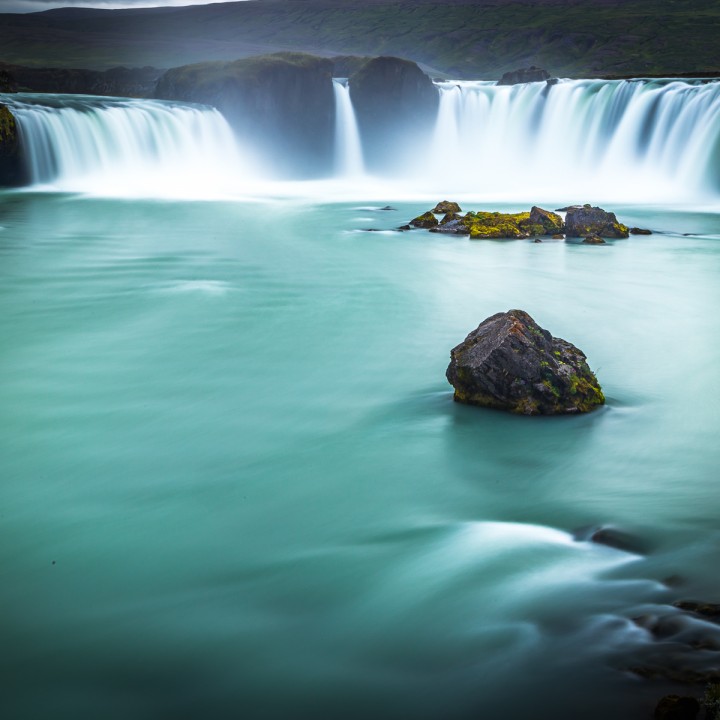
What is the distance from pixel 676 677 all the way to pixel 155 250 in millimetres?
16742

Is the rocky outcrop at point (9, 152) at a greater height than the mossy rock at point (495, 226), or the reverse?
the rocky outcrop at point (9, 152)

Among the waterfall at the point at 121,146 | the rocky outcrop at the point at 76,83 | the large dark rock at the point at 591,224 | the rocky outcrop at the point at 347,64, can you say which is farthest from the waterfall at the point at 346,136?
the large dark rock at the point at 591,224

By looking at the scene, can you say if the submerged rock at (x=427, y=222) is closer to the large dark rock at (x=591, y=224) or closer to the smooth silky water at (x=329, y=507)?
the large dark rock at (x=591, y=224)

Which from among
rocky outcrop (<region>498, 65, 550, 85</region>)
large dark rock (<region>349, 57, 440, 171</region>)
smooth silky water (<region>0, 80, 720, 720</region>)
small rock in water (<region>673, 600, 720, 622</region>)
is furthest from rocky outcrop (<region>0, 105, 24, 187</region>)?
rocky outcrop (<region>498, 65, 550, 85</region>)

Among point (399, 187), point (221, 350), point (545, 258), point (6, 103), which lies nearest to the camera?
point (221, 350)

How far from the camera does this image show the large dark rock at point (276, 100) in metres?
38.4

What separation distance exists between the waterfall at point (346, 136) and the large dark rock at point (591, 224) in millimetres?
20442

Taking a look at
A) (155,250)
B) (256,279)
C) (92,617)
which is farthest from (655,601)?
(155,250)

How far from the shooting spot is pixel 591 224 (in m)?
21.0

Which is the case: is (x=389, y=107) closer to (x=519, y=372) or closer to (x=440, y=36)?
(x=519, y=372)

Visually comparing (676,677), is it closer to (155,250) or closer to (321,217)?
(155,250)

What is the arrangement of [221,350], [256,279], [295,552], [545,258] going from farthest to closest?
[545,258] < [256,279] < [221,350] < [295,552]

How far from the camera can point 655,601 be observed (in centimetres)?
470

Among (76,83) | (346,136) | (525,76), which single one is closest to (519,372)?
(346,136)
